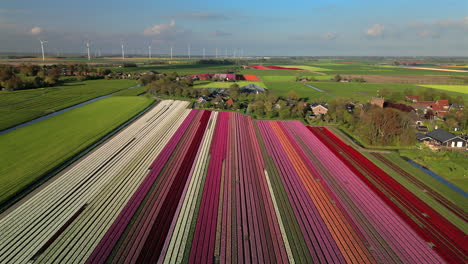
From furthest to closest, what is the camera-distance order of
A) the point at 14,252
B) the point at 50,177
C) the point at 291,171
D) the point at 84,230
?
1. the point at 291,171
2. the point at 50,177
3. the point at 84,230
4. the point at 14,252

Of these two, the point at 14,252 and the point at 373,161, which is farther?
the point at 373,161

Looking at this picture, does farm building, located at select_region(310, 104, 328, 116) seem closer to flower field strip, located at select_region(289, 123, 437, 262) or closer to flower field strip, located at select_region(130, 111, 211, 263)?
flower field strip, located at select_region(289, 123, 437, 262)

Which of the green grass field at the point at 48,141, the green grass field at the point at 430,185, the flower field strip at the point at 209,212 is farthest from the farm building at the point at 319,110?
the green grass field at the point at 48,141

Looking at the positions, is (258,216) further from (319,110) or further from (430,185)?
(319,110)

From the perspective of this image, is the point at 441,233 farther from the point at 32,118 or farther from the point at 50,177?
the point at 32,118

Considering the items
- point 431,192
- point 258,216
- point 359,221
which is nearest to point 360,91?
point 431,192

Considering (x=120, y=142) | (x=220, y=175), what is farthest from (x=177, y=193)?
(x=120, y=142)

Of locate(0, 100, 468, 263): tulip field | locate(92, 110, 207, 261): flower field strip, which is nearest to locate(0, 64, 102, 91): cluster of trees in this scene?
locate(0, 100, 468, 263): tulip field
